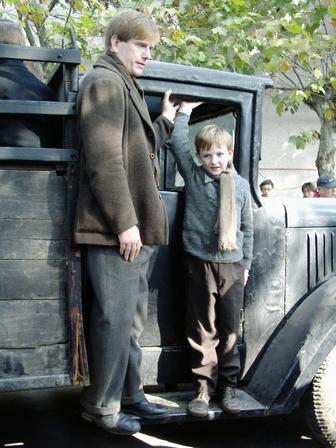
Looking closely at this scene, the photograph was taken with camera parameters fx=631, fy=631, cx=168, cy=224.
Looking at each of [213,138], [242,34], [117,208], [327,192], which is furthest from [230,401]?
[242,34]

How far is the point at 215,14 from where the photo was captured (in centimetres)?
789

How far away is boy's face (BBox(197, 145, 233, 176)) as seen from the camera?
10.5 ft

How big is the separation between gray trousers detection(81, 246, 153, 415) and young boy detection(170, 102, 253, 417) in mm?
375

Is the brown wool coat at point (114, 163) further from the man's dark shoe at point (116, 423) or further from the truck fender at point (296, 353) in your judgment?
the truck fender at point (296, 353)

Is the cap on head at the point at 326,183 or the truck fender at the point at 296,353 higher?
the cap on head at the point at 326,183

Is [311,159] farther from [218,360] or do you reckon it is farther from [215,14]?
[218,360]

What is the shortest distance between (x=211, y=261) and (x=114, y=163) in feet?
2.74

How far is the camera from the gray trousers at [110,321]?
2.81 meters

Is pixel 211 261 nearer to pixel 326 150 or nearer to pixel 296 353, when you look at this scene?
pixel 296 353

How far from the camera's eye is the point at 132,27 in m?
2.88

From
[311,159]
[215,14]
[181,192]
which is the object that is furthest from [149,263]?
[311,159]

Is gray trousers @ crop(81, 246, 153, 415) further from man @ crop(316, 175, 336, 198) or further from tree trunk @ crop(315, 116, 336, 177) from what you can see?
tree trunk @ crop(315, 116, 336, 177)

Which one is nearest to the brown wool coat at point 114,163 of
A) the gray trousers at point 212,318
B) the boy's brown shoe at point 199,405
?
the gray trousers at point 212,318

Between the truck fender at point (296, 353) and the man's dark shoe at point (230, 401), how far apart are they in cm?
13
